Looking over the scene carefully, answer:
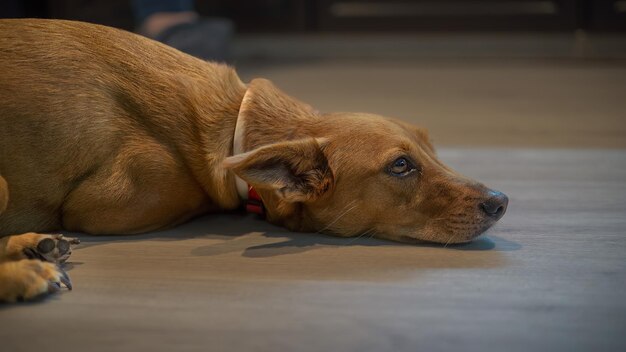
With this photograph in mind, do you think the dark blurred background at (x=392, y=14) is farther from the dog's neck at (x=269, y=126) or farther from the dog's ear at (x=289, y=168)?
the dog's ear at (x=289, y=168)

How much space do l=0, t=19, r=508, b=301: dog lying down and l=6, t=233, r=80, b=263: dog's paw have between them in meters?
0.09

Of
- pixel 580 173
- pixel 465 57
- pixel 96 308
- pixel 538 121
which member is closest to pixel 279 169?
pixel 96 308

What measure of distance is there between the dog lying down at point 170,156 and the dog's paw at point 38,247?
0.09 metres

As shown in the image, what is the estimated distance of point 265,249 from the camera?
2166 millimetres

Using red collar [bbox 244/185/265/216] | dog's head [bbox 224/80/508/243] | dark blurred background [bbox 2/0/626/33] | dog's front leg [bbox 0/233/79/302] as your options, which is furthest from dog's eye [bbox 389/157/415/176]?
dark blurred background [bbox 2/0/626/33]

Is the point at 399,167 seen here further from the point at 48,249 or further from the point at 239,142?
the point at 48,249

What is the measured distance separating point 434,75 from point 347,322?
3.97m

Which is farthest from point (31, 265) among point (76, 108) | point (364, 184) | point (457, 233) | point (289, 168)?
point (457, 233)

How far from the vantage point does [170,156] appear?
2.22 meters

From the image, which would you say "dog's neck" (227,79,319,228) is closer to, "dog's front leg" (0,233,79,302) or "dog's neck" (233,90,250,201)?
"dog's neck" (233,90,250,201)

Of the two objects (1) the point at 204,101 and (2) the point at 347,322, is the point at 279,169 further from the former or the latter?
(2) the point at 347,322

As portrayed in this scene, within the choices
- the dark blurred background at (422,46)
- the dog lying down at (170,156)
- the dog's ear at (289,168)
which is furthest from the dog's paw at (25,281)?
the dark blurred background at (422,46)

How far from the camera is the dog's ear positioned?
6.73 feet

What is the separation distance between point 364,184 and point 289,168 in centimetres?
19
